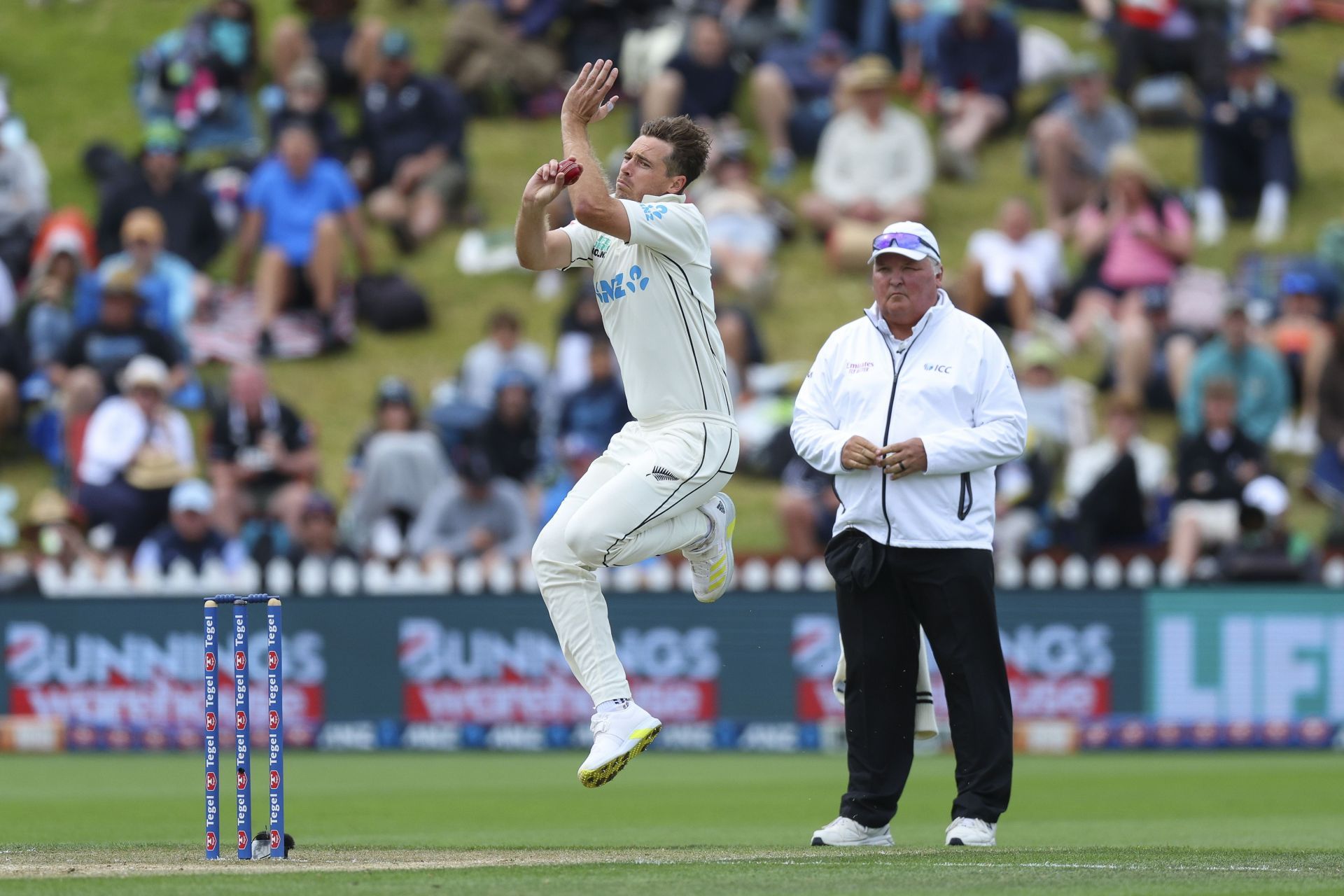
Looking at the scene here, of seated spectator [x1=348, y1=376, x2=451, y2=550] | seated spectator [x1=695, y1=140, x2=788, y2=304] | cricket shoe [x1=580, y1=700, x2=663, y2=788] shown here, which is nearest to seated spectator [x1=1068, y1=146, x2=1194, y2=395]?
seated spectator [x1=695, y1=140, x2=788, y2=304]

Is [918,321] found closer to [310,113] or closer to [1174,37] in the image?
[310,113]

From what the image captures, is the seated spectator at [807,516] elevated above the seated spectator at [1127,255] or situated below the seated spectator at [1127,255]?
below

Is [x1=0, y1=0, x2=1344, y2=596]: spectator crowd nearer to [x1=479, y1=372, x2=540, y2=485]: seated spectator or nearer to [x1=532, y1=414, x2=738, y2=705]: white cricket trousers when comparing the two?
[x1=479, y1=372, x2=540, y2=485]: seated spectator

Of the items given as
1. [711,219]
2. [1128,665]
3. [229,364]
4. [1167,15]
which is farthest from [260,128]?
[1128,665]

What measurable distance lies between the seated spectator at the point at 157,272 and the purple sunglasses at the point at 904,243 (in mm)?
12062

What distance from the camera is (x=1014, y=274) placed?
19219 mm

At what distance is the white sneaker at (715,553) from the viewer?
8469 mm

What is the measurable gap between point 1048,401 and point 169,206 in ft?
30.6

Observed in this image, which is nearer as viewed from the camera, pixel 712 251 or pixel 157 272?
pixel 712 251

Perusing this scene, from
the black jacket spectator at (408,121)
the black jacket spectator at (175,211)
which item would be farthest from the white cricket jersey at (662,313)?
the black jacket spectator at (408,121)

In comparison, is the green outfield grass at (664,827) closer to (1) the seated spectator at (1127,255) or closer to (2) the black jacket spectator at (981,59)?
(1) the seated spectator at (1127,255)

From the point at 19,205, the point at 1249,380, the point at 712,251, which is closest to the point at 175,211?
the point at 19,205

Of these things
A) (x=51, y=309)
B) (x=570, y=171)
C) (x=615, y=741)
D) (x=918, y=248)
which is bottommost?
(x=615, y=741)

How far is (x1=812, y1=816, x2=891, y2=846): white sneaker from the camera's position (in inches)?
326
